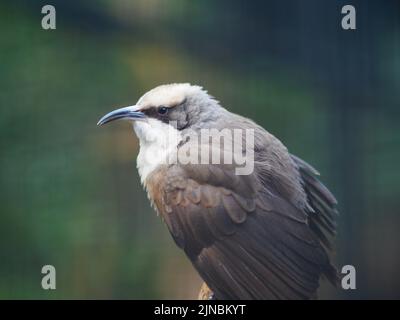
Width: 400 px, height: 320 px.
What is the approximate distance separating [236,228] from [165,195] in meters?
0.43

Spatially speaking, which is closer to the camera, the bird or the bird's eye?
the bird

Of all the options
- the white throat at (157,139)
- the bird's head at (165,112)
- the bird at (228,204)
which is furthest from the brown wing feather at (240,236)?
the bird's head at (165,112)

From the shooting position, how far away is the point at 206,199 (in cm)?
407

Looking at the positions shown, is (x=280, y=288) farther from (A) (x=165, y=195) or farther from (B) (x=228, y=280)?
(A) (x=165, y=195)

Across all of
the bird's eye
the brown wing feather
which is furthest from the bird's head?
the brown wing feather

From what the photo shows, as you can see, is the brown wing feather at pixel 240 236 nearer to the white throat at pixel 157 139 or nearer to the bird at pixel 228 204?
the bird at pixel 228 204

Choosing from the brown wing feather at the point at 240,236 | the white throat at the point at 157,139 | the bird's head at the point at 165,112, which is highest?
the bird's head at the point at 165,112

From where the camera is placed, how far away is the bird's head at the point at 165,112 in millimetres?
4199

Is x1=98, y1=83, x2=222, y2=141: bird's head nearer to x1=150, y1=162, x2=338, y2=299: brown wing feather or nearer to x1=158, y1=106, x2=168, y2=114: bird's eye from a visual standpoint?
x1=158, y1=106, x2=168, y2=114: bird's eye

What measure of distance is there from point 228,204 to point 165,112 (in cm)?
63

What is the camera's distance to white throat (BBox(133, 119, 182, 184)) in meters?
4.19

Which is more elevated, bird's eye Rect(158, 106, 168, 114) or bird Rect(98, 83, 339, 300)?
bird's eye Rect(158, 106, 168, 114)

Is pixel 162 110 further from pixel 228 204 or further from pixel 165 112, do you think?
pixel 228 204

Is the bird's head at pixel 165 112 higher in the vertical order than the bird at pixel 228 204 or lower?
higher
